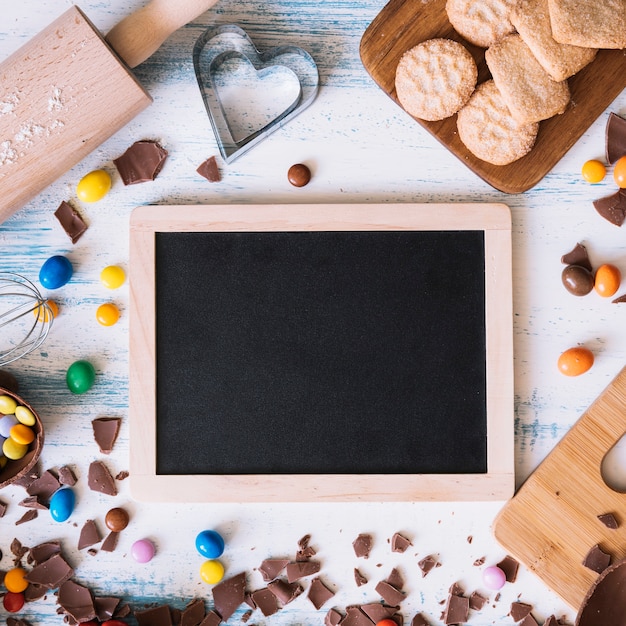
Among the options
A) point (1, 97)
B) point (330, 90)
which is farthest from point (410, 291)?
point (1, 97)

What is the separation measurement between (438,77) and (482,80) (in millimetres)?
91

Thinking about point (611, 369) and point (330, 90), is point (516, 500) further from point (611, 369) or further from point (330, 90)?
point (330, 90)

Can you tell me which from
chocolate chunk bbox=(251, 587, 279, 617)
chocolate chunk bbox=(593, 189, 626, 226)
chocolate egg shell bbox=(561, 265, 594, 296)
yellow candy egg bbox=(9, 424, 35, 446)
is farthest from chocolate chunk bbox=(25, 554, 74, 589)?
chocolate chunk bbox=(593, 189, 626, 226)

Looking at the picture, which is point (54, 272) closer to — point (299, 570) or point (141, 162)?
point (141, 162)

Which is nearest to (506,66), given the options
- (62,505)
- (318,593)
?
(318,593)

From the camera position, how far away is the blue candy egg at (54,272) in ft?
3.54

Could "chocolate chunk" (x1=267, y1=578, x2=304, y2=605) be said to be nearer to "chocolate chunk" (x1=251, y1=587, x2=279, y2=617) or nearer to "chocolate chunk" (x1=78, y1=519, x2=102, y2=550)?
"chocolate chunk" (x1=251, y1=587, x2=279, y2=617)

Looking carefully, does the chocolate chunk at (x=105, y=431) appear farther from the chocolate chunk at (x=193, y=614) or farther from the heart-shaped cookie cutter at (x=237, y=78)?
the heart-shaped cookie cutter at (x=237, y=78)

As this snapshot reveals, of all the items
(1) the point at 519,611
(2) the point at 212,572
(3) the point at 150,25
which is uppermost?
(3) the point at 150,25

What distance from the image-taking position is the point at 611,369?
111 centimetres

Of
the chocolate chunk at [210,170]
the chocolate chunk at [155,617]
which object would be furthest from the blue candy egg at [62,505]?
the chocolate chunk at [210,170]

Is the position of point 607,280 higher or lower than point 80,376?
lower

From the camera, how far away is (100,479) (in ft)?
3.69

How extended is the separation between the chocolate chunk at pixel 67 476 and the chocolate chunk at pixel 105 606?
0.73 ft
